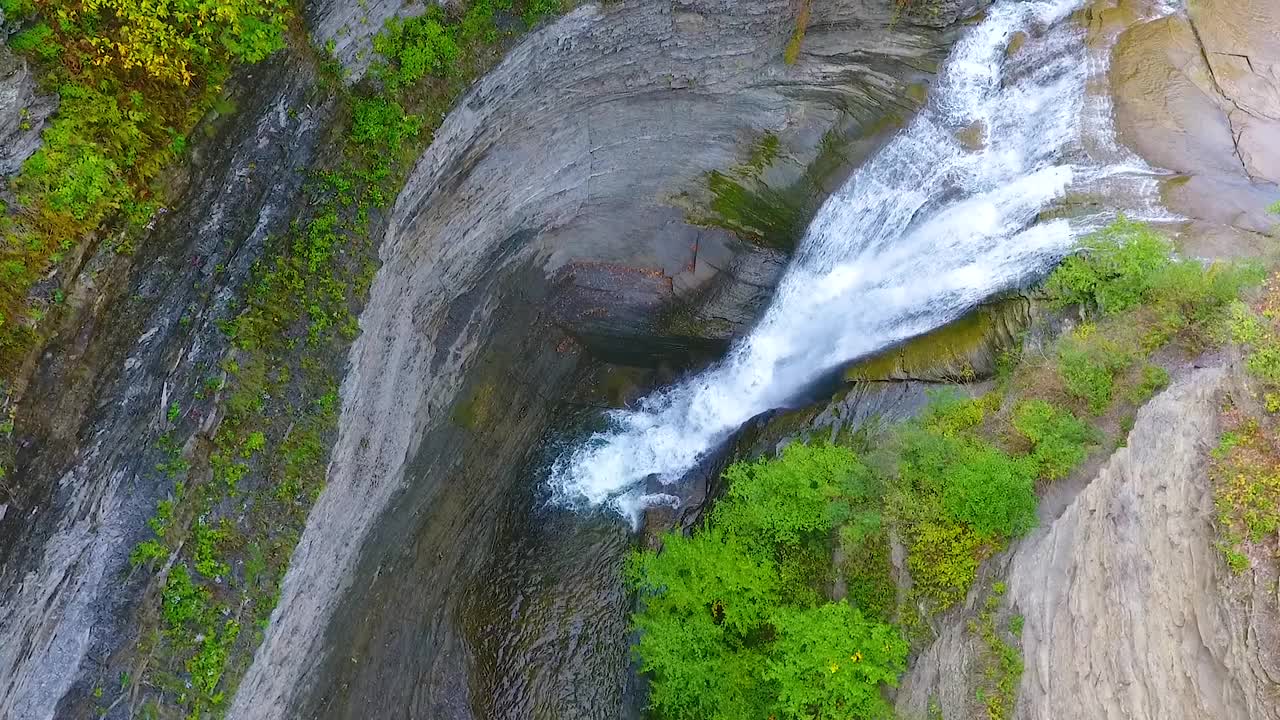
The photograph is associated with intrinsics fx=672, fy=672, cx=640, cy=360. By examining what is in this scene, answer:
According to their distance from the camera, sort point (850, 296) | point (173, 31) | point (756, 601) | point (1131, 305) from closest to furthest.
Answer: point (173, 31)
point (1131, 305)
point (756, 601)
point (850, 296)

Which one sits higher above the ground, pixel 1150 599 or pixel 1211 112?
pixel 1211 112

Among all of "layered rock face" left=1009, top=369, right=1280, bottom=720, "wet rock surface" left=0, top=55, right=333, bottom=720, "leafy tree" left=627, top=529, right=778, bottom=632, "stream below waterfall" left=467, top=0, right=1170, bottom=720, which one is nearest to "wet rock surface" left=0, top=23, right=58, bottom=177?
"wet rock surface" left=0, top=55, right=333, bottom=720

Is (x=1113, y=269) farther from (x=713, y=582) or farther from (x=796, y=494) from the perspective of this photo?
(x=713, y=582)

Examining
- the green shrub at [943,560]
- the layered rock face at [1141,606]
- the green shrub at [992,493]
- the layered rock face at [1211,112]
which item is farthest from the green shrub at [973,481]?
the layered rock face at [1211,112]

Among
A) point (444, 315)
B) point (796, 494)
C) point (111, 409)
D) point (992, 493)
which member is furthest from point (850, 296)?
point (111, 409)

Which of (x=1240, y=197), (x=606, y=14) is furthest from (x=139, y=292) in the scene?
(x=1240, y=197)

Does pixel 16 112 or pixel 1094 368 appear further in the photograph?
pixel 1094 368

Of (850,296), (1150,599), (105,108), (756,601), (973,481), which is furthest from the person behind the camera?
(850,296)
